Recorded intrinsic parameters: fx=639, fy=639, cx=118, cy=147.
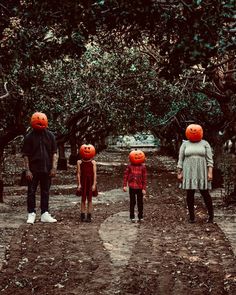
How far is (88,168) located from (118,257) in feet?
12.8

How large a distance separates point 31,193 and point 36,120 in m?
1.45

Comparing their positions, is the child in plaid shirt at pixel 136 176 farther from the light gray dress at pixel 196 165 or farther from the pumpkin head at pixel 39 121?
the pumpkin head at pixel 39 121

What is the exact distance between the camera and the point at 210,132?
1063 inches

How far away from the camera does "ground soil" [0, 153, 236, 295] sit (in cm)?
759

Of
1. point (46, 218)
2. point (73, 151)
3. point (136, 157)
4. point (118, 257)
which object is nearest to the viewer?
point (118, 257)

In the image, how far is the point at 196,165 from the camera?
12.5m

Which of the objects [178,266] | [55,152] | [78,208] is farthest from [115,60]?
[178,266]

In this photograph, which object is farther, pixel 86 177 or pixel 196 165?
pixel 86 177

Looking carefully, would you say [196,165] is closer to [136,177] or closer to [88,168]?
[136,177]

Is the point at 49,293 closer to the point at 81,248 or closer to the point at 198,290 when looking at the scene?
the point at 198,290

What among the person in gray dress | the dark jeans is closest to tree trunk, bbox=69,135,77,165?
the dark jeans

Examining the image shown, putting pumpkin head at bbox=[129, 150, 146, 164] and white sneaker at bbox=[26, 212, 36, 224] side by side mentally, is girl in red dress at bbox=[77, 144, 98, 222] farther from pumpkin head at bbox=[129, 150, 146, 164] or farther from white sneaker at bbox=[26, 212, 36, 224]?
white sneaker at bbox=[26, 212, 36, 224]

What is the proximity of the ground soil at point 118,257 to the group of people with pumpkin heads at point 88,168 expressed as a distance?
→ 0.56 meters

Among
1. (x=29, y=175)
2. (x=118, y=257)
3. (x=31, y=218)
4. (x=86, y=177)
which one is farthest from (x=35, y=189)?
(x=118, y=257)
